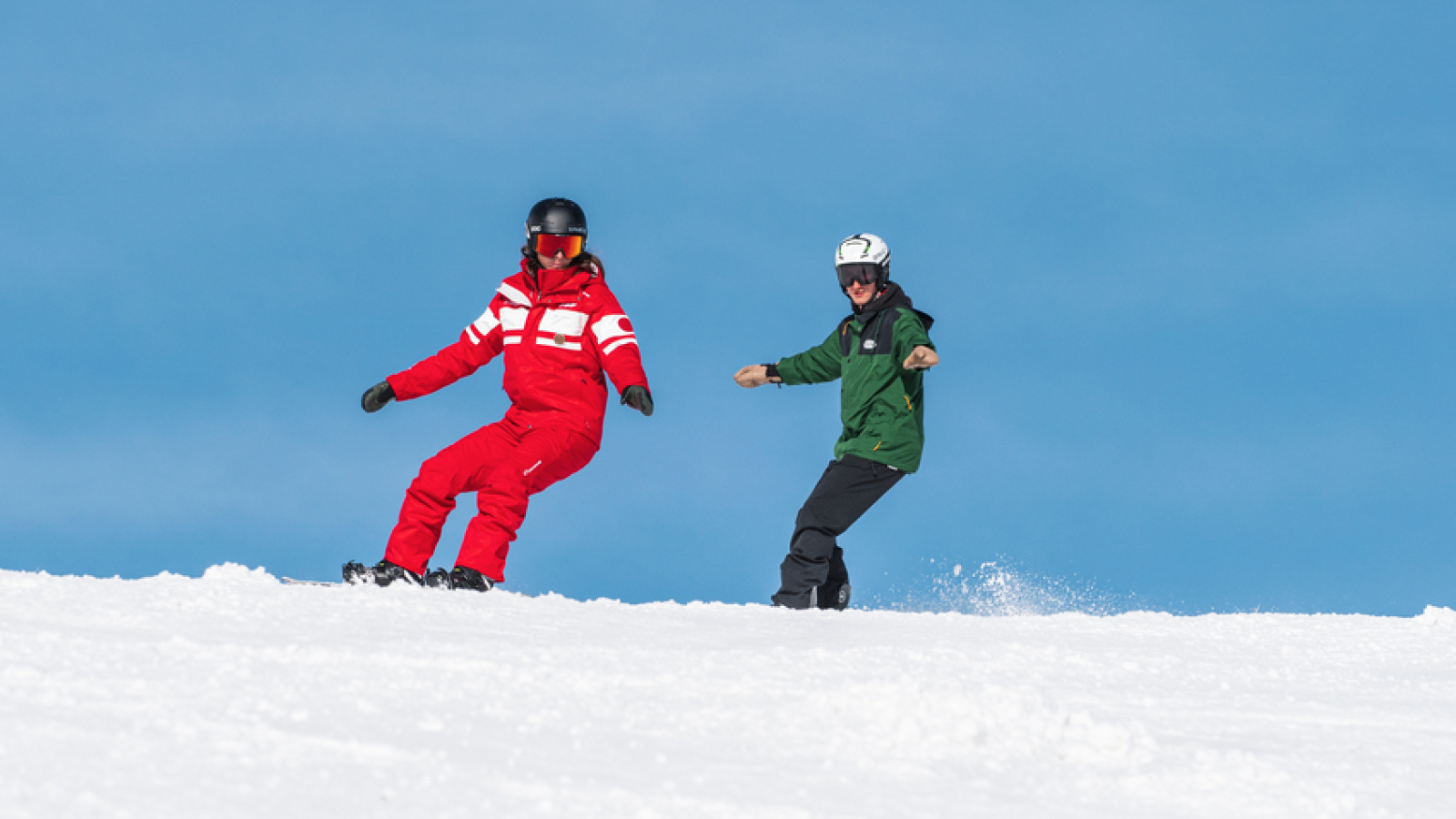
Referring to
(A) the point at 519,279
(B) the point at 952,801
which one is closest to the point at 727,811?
(B) the point at 952,801

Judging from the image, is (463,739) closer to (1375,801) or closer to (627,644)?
(627,644)

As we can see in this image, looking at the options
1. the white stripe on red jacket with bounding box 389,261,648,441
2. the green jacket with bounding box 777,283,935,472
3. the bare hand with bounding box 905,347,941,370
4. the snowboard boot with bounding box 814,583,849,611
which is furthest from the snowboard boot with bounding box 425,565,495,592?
the bare hand with bounding box 905,347,941,370

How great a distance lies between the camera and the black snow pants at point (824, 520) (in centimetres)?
674

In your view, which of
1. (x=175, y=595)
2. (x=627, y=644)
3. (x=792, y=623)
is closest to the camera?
(x=627, y=644)

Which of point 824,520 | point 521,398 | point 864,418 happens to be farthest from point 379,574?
point 864,418

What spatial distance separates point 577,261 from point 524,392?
845 mm

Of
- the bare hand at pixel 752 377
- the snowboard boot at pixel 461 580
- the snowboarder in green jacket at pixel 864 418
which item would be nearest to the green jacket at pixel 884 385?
the snowboarder in green jacket at pixel 864 418

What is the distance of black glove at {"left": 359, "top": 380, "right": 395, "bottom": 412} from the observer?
725 centimetres

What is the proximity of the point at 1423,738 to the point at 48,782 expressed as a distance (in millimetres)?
3734

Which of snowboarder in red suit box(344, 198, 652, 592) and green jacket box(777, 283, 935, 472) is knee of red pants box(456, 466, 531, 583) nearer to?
snowboarder in red suit box(344, 198, 652, 592)

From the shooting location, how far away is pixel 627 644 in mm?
4152

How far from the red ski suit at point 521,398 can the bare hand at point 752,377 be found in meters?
1.03

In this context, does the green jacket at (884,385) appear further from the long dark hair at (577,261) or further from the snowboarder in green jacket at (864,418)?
the long dark hair at (577,261)

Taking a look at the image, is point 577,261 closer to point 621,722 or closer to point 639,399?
point 639,399
